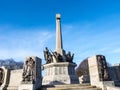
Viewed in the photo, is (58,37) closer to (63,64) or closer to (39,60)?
(63,64)

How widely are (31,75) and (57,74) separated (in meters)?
6.66

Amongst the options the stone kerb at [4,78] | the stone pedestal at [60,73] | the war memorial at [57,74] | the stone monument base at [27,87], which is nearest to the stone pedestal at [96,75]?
the war memorial at [57,74]

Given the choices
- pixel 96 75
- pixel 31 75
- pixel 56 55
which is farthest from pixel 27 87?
pixel 56 55

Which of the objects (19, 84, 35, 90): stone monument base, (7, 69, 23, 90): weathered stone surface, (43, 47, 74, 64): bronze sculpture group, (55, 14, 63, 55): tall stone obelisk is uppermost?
(55, 14, 63, 55): tall stone obelisk

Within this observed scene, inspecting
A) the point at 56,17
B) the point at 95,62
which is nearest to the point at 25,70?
the point at 95,62

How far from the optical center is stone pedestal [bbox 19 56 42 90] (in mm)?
13922

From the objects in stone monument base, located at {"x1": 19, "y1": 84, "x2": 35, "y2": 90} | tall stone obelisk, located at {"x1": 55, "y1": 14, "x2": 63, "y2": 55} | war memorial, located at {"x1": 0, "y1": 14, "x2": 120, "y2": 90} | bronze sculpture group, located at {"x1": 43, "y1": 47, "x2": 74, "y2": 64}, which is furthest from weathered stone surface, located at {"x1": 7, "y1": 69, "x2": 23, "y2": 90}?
tall stone obelisk, located at {"x1": 55, "y1": 14, "x2": 63, "y2": 55}

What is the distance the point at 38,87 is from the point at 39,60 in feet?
8.50

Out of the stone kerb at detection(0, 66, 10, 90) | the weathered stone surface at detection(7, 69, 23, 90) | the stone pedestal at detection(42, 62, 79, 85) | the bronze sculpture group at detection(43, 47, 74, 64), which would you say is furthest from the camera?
the bronze sculpture group at detection(43, 47, 74, 64)

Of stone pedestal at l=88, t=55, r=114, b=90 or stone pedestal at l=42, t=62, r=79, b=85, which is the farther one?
stone pedestal at l=42, t=62, r=79, b=85

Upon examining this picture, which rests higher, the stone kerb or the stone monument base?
the stone kerb

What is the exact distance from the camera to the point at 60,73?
2058 centimetres

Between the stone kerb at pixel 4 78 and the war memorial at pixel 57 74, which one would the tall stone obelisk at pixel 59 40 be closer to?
the war memorial at pixel 57 74

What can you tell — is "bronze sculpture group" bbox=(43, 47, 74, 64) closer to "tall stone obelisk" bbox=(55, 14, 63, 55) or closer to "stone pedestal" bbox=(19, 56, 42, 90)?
"tall stone obelisk" bbox=(55, 14, 63, 55)
